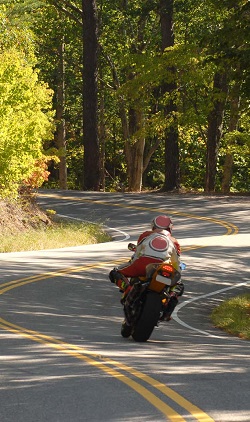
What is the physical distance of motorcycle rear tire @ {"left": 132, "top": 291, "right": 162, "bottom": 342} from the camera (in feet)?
42.5

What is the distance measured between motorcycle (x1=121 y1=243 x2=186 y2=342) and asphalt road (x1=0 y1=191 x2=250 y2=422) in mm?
297

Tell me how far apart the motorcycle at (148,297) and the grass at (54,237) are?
16.2m

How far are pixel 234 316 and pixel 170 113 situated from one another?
31002mm

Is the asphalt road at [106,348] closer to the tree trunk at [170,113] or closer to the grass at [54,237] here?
the grass at [54,237]

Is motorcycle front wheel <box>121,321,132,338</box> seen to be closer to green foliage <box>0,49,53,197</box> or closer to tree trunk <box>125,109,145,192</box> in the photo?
green foliage <box>0,49,53,197</box>

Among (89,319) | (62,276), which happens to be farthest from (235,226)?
(89,319)

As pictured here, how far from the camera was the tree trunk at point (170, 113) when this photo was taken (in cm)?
4914

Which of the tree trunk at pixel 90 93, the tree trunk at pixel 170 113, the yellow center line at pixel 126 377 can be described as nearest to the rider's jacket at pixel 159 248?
the yellow center line at pixel 126 377

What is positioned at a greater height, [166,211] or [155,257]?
[155,257]

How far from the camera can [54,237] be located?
33312 mm

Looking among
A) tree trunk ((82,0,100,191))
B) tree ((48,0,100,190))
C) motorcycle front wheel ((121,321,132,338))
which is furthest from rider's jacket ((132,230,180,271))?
tree trunk ((82,0,100,191))

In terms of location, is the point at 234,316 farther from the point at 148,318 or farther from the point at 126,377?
the point at 126,377

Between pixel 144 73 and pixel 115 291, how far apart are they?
85.6 feet

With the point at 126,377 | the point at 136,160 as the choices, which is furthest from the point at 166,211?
the point at 126,377
